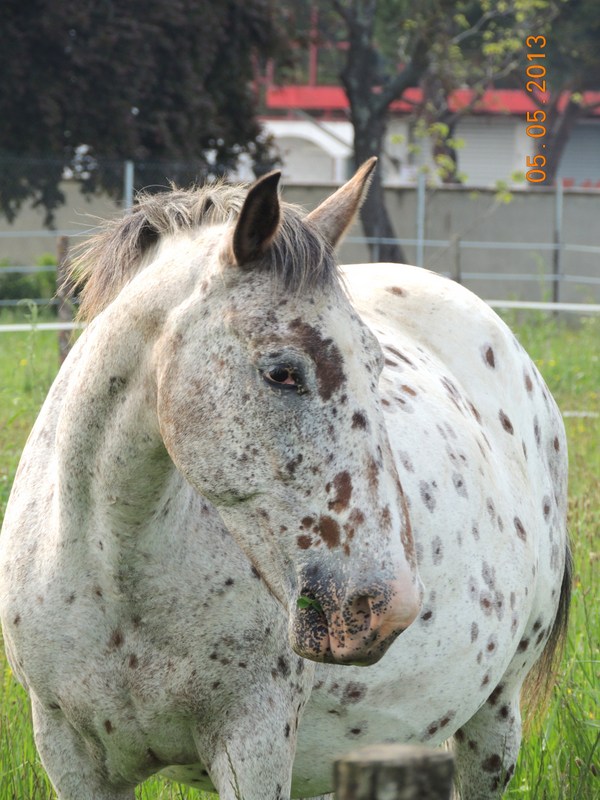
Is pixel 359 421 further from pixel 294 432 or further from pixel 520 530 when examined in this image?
pixel 520 530

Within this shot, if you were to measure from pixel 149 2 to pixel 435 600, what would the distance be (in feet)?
47.0

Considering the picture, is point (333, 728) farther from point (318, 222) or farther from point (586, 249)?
point (586, 249)

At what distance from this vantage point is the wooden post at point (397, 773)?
1.19 metres

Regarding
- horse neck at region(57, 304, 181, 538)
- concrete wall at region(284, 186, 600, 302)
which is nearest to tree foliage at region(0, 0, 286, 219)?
concrete wall at region(284, 186, 600, 302)

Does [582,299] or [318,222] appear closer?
[318,222]

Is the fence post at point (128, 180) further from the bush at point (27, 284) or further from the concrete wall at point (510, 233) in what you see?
the concrete wall at point (510, 233)

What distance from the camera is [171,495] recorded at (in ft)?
7.97

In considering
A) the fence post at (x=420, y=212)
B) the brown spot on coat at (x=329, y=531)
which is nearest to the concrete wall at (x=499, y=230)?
the fence post at (x=420, y=212)

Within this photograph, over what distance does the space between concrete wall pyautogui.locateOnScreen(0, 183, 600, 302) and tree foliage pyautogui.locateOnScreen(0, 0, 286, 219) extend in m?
1.91

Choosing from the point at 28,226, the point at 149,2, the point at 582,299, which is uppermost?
the point at 149,2

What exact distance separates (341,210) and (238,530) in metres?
0.69

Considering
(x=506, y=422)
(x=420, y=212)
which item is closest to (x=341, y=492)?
(x=506, y=422)

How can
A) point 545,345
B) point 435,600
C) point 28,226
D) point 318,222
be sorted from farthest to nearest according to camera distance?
point 28,226
point 545,345
point 435,600
point 318,222

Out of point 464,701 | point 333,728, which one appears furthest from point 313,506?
point 464,701
